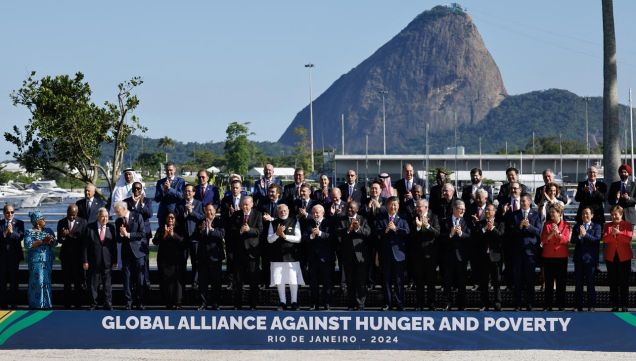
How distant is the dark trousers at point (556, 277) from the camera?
12.5 m

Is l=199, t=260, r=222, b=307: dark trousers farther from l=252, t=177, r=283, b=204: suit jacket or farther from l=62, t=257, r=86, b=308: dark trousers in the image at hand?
l=62, t=257, r=86, b=308: dark trousers

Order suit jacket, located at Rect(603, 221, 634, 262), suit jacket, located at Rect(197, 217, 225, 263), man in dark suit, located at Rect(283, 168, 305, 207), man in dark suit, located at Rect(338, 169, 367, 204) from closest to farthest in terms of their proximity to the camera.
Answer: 1. suit jacket, located at Rect(603, 221, 634, 262)
2. suit jacket, located at Rect(197, 217, 225, 263)
3. man in dark suit, located at Rect(283, 168, 305, 207)
4. man in dark suit, located at Rect(338, 169, 367, 204)

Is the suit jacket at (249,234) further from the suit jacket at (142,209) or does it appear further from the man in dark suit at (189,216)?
the suit jacket at (142,209)

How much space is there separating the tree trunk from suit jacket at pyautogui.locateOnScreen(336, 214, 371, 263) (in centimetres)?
883

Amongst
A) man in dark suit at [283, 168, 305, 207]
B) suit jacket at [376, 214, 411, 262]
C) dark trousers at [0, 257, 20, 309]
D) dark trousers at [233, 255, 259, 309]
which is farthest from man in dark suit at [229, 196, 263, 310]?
dark trousers at [0, 257, 20, 309]

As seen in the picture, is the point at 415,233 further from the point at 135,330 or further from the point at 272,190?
the point at 135,330

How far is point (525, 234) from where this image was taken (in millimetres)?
12500

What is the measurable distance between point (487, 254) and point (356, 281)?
71.0 inches

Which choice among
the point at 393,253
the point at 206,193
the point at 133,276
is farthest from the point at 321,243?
the point at 133,276

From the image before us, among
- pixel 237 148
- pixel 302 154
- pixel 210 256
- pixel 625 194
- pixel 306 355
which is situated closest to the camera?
pixel 306 355

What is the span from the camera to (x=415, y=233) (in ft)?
41.8

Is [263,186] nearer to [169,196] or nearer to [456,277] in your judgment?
[169,196]

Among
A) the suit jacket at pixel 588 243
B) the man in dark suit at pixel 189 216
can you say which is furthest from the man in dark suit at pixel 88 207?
the suit jacket at pixel 588 243

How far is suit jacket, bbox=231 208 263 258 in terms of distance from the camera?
12.9 m
